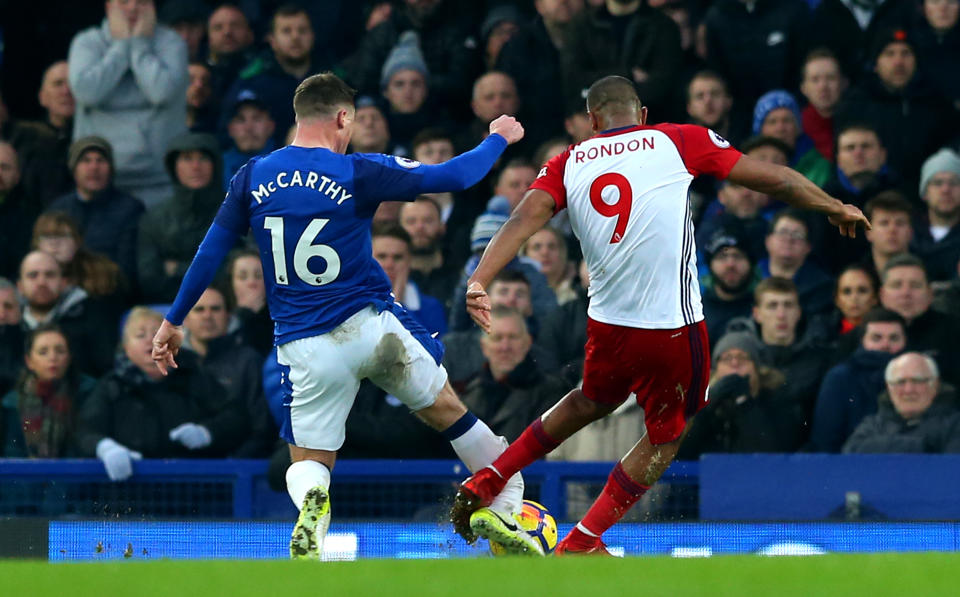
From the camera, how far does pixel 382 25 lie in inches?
555

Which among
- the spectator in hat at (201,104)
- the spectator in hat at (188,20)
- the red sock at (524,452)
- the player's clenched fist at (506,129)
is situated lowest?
the red sock at (524,452)

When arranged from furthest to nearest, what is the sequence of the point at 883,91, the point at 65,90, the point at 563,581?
the point at 65,90 < the point at 883,91 < the point at 563,581


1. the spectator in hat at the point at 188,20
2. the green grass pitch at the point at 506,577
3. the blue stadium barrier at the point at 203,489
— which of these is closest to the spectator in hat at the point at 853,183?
the blue stadium barrier at the point at 203,489

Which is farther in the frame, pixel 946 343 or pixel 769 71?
pixel 769 71

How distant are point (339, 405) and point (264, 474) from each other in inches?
107

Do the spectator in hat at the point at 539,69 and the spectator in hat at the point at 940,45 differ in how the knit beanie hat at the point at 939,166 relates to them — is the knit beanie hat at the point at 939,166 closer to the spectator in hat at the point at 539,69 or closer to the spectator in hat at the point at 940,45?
the spectator in hat at the point at 940,45

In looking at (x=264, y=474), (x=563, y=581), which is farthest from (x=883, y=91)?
(x=563, y=581)

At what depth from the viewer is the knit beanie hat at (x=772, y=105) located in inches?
495

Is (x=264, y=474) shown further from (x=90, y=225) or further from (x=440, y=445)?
(x=90, y=225)

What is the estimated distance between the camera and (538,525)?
8484 mm

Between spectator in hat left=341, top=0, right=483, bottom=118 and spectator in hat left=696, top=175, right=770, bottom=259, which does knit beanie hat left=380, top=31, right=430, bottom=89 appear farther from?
spectator in hat left=696, top=175, right=770, bottom=259

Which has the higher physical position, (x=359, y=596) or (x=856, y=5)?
(x=856, y=5)

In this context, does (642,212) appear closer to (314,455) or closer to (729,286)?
(314,455)

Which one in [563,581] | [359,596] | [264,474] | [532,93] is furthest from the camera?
Result: [532,93]
